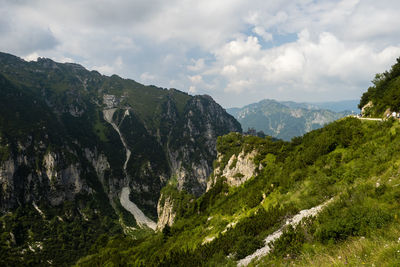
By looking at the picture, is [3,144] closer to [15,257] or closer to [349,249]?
[15,257]

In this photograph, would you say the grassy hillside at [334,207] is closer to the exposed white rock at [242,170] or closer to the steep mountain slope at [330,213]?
the steep mountain slope at [330,213]

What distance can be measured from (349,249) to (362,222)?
2.95 m

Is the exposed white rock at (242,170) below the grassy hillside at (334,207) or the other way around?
below

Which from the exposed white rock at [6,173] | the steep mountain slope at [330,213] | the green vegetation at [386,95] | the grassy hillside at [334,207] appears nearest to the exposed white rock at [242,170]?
the steep mountain slope at [330,213]

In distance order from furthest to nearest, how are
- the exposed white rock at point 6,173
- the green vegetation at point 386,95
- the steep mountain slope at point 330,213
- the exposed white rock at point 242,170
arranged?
the exposed white rock at point 6,173, the exposed white rock at point 242,170, the green vegetation at point 386,95, the steep mountain slope at point 330,213

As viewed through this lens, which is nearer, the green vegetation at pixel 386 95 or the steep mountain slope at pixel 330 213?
the steep mountain slope at pixel 330 213

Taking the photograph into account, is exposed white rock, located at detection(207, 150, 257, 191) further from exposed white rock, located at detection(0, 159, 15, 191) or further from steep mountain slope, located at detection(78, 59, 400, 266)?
exposed white rock, located at detection(0, 159, 15, 191)

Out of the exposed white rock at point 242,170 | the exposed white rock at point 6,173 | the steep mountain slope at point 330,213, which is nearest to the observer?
the steep mountain slope at point 330,213

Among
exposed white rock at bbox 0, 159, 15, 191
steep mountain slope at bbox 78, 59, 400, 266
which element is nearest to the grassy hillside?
steep mountain slope at bbox 78, 59, 400, 266

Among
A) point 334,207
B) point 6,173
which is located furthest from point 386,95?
point 6,173

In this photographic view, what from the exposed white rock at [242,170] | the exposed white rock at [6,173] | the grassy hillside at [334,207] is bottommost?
the exposed white rock at [242,170]

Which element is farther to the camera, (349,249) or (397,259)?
(349,249)

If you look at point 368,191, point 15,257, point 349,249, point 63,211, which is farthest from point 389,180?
point 63,211

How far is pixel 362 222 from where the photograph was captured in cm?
1148
